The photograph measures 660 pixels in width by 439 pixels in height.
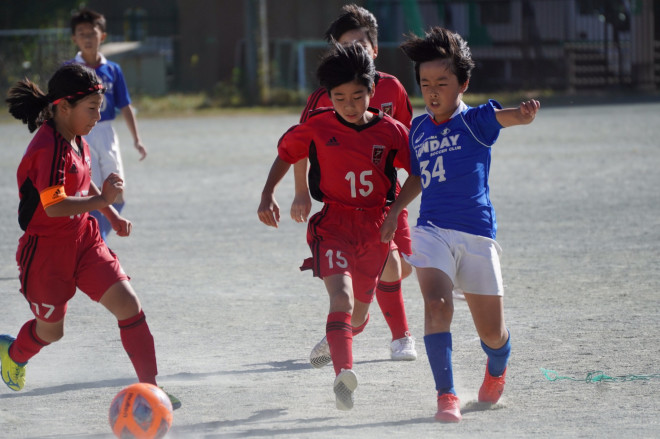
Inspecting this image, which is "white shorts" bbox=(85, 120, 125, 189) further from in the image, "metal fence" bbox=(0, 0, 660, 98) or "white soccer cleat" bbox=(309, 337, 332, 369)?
"metal fence" bbox=(0, 0, 660, 98)

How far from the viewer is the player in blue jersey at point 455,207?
15.4 ft

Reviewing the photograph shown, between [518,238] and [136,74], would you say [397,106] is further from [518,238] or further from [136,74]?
[136,74]

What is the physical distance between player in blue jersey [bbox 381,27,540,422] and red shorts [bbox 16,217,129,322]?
4.62ft

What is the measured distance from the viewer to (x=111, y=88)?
27.3ft

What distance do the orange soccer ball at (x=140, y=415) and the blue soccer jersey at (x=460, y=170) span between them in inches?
61.2

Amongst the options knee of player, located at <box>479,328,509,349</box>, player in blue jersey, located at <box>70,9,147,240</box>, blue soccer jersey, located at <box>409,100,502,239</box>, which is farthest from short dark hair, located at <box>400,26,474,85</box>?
player in blue jersey, located at <box>70,9,147,240</box>

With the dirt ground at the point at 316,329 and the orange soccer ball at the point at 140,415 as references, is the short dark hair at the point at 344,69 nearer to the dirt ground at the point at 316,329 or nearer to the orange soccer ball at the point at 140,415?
the dirt ground at the point at 316,329

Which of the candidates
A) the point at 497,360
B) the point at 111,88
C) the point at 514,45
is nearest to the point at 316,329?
the point at 497,360

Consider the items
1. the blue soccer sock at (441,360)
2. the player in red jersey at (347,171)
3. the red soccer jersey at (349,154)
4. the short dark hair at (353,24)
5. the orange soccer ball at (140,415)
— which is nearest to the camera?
the orange soccer ball at (140,415)

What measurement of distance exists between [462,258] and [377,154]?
73cm

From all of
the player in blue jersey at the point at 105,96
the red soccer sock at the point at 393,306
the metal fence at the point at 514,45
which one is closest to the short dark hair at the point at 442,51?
the red soccer sock at the point at 393,306

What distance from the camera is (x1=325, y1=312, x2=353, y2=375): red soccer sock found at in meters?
4.64

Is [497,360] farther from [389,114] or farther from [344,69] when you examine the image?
[389,114]

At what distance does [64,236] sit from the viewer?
485 cm
